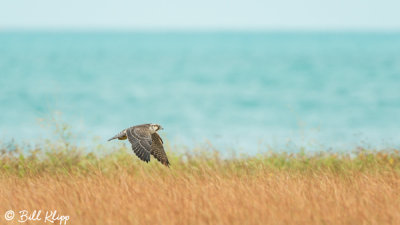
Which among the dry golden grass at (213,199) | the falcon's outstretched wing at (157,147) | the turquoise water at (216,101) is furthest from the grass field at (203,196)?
the turquoise water at (216,101)

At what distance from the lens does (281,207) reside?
7.09 meters

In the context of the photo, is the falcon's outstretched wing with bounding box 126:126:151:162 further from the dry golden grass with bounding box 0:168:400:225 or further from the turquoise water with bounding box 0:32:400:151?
the turquoise water with bounding box 0:32:400:151

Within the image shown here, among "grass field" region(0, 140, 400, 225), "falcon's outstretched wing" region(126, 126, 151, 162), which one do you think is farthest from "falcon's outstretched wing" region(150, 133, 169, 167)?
"falcon's outstretched wing" region(126, 126, 151, 162)

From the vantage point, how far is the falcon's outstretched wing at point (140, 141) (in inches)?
313

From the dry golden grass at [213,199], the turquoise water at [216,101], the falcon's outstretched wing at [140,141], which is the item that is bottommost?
the dry golden grass at [213,199]

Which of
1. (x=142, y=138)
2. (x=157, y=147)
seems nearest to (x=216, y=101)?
(x=157, y=147)

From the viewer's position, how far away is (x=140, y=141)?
8.06 metres

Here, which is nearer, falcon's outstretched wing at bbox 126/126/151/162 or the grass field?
the grass field

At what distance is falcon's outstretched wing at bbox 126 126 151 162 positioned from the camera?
26.1 ft
